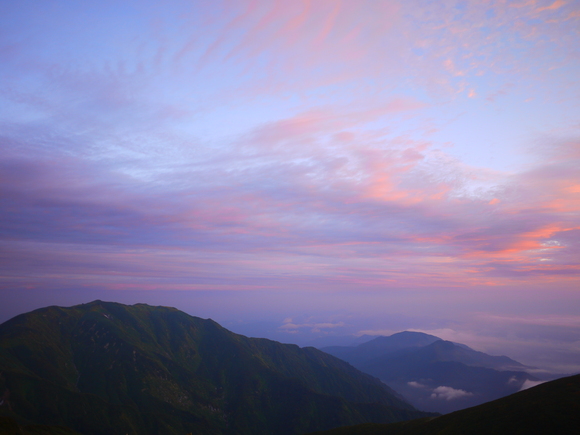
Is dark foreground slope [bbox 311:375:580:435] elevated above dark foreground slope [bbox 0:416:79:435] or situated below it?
above

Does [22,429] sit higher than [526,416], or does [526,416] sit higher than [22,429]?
[526,416]

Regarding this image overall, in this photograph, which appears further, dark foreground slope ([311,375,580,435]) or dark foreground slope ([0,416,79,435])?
dark foreground slope ([0,416,79,435])

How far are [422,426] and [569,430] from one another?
70.5m

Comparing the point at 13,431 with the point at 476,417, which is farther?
the point at 13,431

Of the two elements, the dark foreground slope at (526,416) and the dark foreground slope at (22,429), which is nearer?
the dark foreground slope at (526,416)

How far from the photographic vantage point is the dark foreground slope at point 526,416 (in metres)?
93.7

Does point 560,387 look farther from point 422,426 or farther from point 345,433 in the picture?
point 345,433

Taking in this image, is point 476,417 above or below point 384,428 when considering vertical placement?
above

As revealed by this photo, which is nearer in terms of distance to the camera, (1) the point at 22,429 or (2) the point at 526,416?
(2) the point at 526,416

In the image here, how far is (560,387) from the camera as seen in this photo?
117 metres

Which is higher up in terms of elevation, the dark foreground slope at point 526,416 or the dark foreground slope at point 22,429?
the dark foreground slope at point 526,416

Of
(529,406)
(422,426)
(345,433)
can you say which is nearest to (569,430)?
(529,406)

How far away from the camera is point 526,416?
102875mm

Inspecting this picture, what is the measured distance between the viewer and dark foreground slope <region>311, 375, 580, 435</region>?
93656 millimetres
